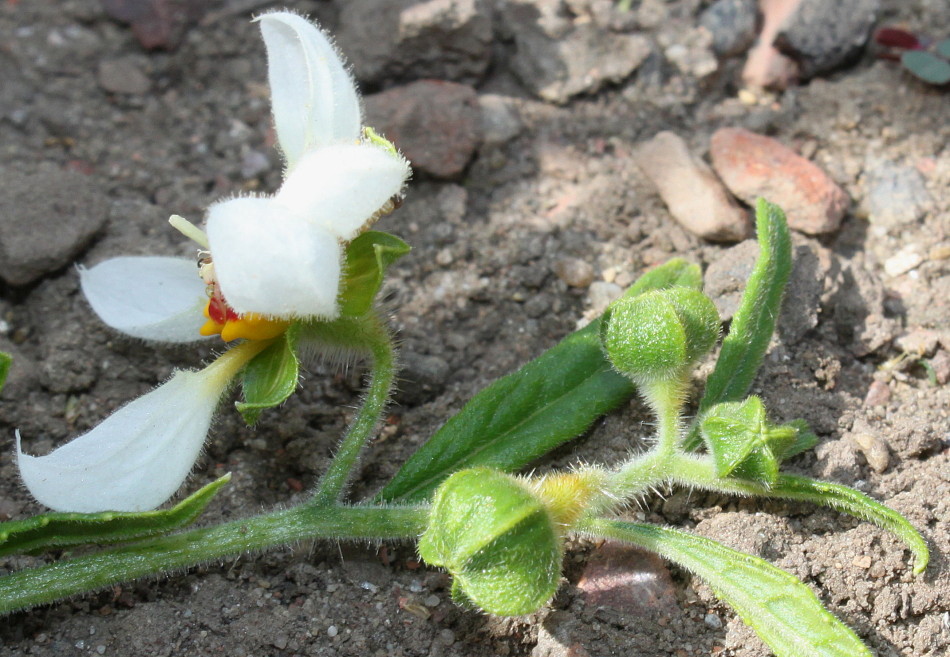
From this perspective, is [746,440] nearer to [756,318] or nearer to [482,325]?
[756,318]

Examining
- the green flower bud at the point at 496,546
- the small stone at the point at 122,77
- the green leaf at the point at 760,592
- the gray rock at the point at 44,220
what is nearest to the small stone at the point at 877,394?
the green leaf at the point at 760,592

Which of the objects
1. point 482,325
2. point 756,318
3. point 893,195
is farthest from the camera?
point 893,195

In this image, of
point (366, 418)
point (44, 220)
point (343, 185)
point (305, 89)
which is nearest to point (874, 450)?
point (366, 418)

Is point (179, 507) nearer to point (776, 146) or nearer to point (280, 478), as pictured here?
point (280, 478)

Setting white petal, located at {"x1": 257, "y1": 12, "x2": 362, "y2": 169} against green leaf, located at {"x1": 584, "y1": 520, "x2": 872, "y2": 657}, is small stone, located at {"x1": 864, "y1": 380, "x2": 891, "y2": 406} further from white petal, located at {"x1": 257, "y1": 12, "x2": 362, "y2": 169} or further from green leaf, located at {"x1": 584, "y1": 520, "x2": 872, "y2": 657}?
white petal, located at {"x1": 257, "y1": 12, "x2": 362, "y2": 169}

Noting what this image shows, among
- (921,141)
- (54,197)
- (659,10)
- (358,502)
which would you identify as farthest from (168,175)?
(921,141)

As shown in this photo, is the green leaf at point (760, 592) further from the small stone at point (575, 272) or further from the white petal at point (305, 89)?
the white petal at point (305, 89)
